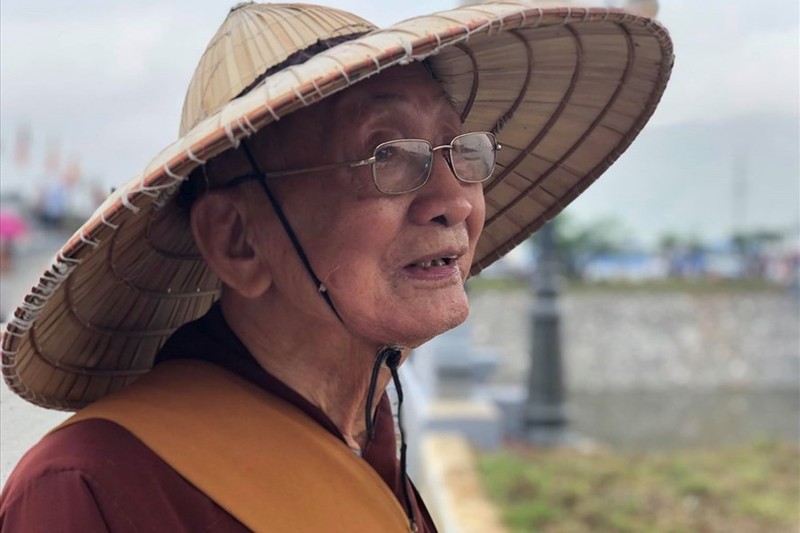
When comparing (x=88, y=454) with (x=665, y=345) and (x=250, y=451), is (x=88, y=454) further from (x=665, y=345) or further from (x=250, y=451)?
(x=665, y=345)

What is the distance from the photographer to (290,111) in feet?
3.57

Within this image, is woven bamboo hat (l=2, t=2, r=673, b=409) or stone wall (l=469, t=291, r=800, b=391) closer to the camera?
woven bamboo hat (l=2, t=2, r=673, b=409)

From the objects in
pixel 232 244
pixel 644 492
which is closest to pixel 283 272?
pixel 232 244

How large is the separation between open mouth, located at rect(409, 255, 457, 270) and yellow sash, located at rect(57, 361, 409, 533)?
273 mm

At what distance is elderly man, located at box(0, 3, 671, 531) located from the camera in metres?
1.11

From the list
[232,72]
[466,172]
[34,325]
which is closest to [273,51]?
[232,72]

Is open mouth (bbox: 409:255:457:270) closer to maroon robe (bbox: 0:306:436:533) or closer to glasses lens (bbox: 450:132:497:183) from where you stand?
glasses lens (bbox: 450:132:497:183)

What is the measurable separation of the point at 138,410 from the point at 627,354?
99.8 ft

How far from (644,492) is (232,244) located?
5371 millimetres

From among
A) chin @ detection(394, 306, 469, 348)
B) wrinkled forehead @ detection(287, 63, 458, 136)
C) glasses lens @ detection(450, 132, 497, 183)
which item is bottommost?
chin @ detection(394, 306, 469, 348)

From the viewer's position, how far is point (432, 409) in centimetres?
744

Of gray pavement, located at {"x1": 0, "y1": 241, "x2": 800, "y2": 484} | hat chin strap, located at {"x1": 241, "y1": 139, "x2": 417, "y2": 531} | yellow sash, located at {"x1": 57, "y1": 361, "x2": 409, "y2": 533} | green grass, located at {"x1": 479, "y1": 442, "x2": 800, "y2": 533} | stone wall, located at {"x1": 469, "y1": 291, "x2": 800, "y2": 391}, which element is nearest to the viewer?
yellow sash, located at {"x1": 57, "y1": 361, "x2": 409, "y2": 533}

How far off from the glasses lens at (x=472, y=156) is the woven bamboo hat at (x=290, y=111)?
116 mm

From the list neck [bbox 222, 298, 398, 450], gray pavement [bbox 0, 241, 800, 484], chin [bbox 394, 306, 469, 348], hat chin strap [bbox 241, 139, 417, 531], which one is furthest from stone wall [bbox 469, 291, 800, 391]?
chin [bbox 394, 306, 469, 348]
